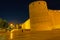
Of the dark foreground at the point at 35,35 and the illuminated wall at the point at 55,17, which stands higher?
the illuminated wall at the point at 55,17

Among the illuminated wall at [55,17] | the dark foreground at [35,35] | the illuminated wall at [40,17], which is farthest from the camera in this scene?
the illuminated wall at [55,17]

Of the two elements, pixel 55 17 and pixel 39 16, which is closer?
pixel 39 16

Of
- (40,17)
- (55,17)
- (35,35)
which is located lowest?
(35,35)

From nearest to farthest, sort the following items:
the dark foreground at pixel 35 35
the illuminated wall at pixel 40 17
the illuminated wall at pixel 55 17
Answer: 1. the dark foreground at pixel 35 35
2. the illuminated wall at pixel 40 17
3. the illuminated wall at pixel 55 17

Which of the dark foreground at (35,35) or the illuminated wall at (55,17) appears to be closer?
the dark foreground at (35,35)

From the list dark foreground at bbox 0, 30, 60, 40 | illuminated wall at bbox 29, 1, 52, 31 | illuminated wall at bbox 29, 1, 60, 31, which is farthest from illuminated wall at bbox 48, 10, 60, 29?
dark foreground at bbox 0, 30, 60, 40

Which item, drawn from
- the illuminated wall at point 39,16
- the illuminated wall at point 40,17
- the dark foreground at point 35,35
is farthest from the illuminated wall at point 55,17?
the dark foreground at point 35,35

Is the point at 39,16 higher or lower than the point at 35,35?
higher

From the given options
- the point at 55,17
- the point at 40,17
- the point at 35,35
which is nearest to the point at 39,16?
the point at 40,17

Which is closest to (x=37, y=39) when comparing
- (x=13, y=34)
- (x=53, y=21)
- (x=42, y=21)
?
(x=13, y=34)

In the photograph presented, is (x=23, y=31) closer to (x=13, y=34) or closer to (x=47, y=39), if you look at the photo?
(x=13, y=34)

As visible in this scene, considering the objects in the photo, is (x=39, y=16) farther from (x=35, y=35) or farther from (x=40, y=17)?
(x=35, y=35)

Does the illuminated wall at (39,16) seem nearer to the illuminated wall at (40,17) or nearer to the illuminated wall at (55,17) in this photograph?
the illuminated wall at (40,17)

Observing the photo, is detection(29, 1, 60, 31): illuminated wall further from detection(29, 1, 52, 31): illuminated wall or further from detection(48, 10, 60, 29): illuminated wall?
detection(48, 10, 60, 29): illuminated wall
